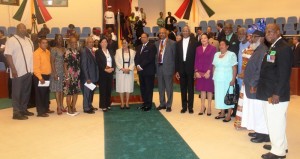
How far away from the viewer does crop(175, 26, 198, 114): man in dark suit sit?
6.80 metres

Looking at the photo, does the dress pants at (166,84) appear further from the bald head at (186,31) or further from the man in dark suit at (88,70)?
the man in dark suit at (88,70)

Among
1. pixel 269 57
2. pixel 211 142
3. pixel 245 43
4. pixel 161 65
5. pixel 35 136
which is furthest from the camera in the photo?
pixel 161 65

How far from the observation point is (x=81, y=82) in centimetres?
699

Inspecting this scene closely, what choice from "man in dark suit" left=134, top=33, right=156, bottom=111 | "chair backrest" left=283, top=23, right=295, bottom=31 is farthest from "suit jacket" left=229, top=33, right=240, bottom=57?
"chair backrest" left=283, top=23, right=295, bottom=31

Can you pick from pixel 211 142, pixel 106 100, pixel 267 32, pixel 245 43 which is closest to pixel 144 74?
pixel 106 100

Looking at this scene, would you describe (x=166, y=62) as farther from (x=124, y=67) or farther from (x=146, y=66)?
(x=124, y=67)

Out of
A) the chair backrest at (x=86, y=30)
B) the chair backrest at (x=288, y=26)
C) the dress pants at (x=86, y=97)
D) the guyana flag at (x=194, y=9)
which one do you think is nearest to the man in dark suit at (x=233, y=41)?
the dress pants at (x=86, y=97)

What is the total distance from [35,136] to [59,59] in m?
1.89

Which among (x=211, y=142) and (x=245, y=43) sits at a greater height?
(x=245, y=43)

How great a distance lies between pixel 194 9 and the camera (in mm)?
17172

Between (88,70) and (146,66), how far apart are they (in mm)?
1220

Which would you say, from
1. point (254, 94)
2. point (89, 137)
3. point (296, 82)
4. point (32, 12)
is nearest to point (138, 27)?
point (32, 12)

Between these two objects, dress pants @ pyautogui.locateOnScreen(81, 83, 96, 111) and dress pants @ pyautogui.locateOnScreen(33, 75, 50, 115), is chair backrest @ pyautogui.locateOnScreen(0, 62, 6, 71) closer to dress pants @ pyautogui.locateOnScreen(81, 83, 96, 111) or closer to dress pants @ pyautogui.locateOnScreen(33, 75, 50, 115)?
dress pants @ pyautogui.locateOnScreen(33, 75, 50, 115)

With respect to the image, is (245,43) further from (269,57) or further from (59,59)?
(59,59)
